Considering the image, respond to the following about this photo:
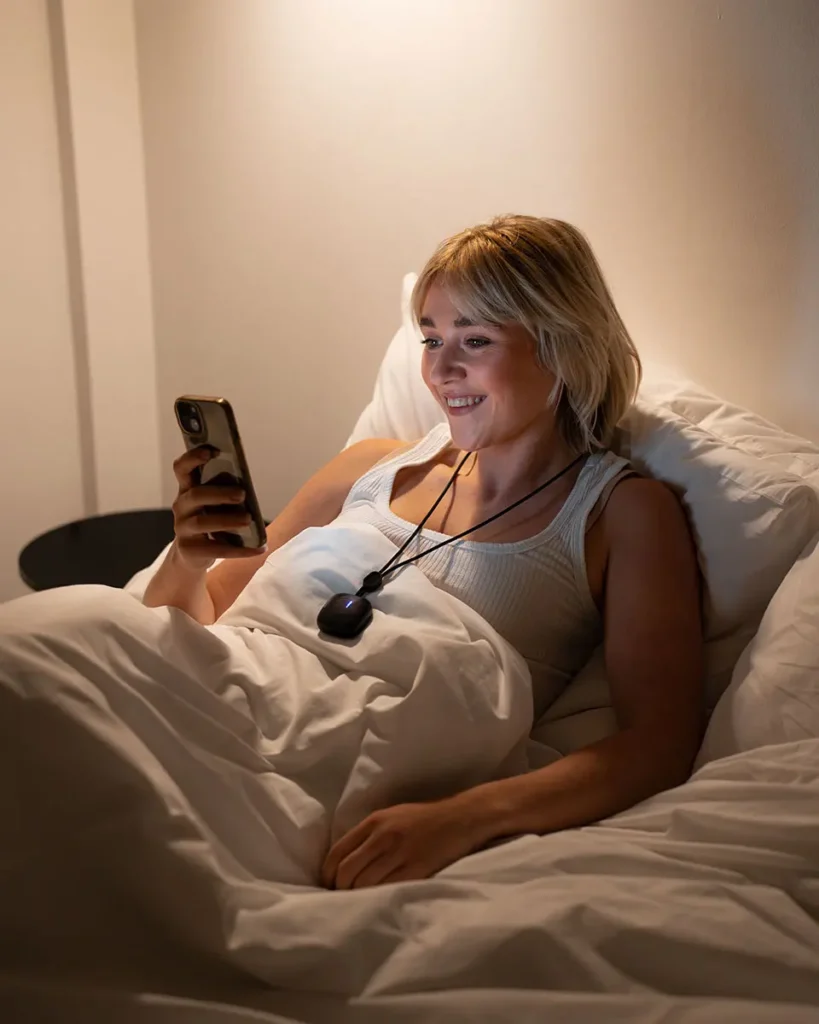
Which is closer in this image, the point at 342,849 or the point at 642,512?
the point at 342,849

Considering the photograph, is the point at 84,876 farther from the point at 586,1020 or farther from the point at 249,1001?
the point at 586,1020

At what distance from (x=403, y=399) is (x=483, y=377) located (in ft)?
1.21

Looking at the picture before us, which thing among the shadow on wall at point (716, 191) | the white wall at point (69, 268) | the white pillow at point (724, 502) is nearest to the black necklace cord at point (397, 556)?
the white pillow at point (724, 502)

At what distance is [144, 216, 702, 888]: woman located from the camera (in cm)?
98

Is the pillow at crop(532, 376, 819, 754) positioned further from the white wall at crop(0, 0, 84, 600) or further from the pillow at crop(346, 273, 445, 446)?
the white wall at crop(0, 0, 84, 600)

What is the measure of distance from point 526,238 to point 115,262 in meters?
1.22

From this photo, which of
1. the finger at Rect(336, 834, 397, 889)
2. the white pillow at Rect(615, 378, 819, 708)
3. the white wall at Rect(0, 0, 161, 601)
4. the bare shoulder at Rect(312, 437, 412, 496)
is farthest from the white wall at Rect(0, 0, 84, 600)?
the finger at Rect(336, 834, 397, 889)

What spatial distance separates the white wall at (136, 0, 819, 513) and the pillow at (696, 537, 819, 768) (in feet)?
1.19

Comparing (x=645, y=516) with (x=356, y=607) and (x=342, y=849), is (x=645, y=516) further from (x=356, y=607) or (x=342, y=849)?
(x=342, y=849)

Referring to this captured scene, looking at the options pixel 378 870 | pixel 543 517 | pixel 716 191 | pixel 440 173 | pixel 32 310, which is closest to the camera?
pixel 378 870

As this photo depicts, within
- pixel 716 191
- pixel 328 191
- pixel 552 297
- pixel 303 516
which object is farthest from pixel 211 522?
pixel 328 191

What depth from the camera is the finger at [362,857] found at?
811mm

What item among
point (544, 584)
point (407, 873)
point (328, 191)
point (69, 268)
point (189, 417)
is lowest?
point (407, 873)

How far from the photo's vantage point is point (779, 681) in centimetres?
94
